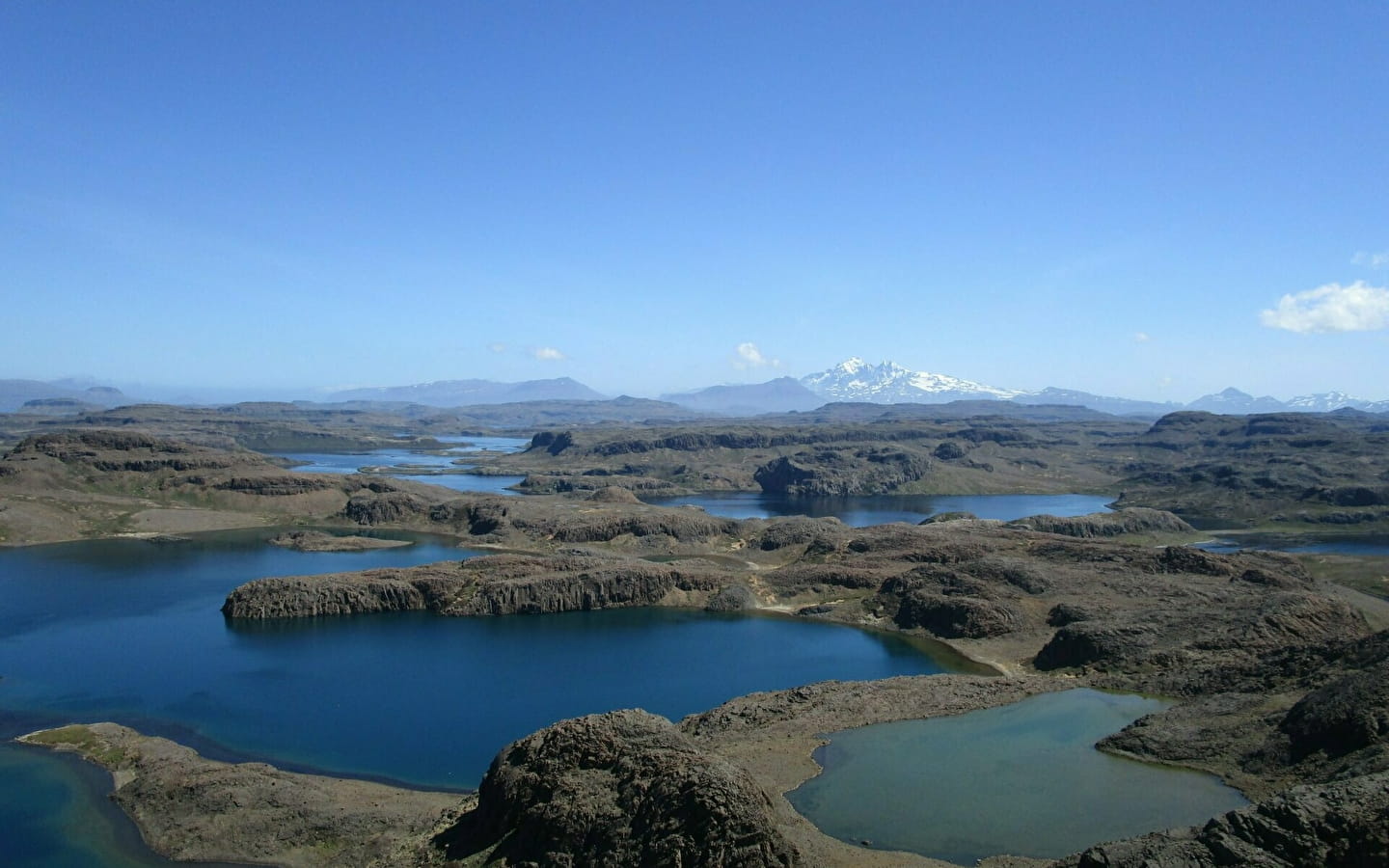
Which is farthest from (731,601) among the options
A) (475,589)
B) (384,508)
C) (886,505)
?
(886,505)

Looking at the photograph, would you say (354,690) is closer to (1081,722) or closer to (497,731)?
(497,731)

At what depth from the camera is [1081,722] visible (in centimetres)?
4478

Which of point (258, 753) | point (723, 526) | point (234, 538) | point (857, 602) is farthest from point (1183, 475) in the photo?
point (258, 753)

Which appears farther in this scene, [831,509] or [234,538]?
[831,509]

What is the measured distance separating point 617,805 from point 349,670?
3278cm

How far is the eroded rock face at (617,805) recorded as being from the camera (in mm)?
25734

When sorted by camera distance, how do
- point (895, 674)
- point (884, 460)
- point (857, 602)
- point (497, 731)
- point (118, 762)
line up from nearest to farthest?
1. point (118, 762)
2. point (497, 731)
3. point (895, 674)
4. point (857, 602)
5. point (884, 460)

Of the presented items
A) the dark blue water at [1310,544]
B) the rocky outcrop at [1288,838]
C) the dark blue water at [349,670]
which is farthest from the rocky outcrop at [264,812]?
the dark blue water at [1310,544]

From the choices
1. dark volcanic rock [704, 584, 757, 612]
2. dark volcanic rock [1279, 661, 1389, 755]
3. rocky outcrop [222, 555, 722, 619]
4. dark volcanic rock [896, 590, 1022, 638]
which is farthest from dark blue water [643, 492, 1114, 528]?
dark volcanic rock [1279, 661, 1389, 755]

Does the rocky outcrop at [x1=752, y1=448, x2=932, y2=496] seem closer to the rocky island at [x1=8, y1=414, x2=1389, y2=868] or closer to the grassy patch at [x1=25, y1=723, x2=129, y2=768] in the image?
the rocky island at [x1=8, y1=414, x2=1389, y2=868]

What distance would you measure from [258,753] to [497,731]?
34.4ft

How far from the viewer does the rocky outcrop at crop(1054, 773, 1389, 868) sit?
23266 mm

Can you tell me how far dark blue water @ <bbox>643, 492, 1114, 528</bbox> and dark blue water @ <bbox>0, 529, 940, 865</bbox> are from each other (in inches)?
2783

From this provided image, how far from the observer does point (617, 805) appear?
1082 inches
